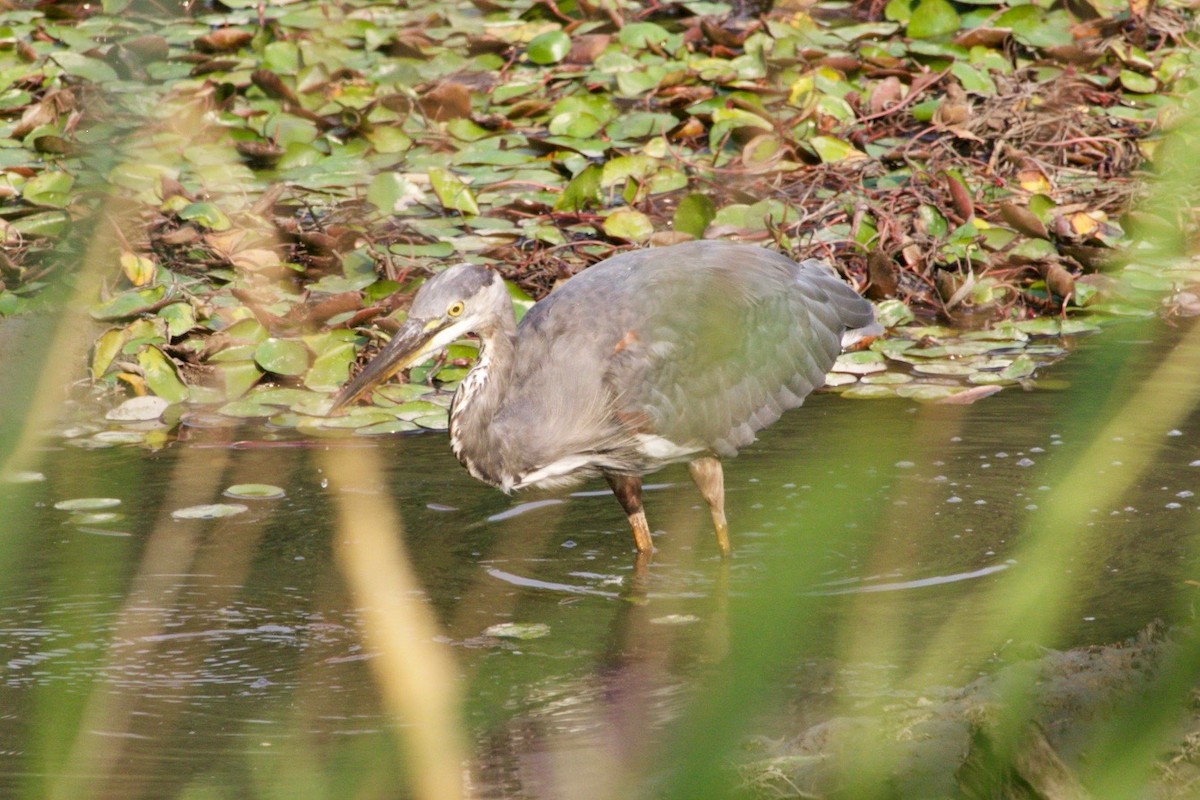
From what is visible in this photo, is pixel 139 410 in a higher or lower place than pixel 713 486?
lower

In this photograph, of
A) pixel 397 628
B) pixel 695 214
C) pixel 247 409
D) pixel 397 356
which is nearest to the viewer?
pixel 397 356

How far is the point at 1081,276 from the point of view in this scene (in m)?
6.70

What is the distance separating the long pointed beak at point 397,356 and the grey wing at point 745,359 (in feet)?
1.87

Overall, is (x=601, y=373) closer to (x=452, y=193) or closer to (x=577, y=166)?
(x=452, y=193)

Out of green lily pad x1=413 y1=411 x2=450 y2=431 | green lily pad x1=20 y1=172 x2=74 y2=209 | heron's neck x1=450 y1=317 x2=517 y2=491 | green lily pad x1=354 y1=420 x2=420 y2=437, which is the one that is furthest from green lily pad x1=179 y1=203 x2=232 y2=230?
heron's neck x1=450 y1=317 x2=517 y2=491

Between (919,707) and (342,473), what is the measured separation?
3.07 metres

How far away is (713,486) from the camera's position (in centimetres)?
486

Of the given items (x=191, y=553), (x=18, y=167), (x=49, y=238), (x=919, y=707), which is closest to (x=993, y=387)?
(x=191, y=553)

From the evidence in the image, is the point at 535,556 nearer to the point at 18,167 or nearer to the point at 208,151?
the point at 208,151

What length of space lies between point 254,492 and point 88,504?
1.69 feet

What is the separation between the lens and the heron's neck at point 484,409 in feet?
14.7

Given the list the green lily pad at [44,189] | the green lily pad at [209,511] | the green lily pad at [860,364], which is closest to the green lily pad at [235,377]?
the green lily pad at [209,511]

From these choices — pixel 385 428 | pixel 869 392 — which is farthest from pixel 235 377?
pixel 869 392

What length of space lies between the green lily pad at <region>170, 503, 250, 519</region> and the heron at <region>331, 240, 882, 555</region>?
0.68m
